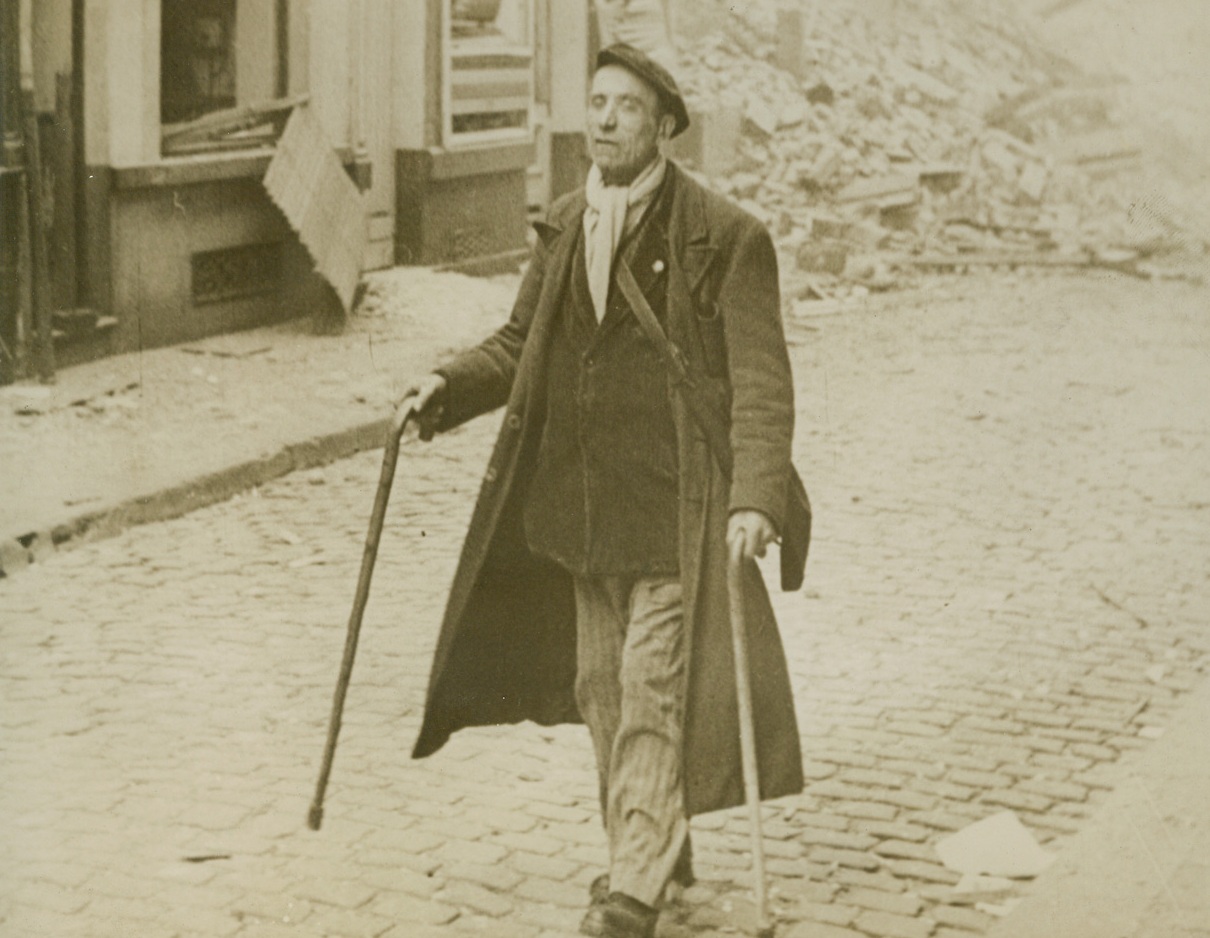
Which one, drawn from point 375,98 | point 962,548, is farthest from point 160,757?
point 375,98

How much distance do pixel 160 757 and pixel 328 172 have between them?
21.8 ft

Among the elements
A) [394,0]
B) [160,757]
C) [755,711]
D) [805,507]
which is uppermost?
[394,0]

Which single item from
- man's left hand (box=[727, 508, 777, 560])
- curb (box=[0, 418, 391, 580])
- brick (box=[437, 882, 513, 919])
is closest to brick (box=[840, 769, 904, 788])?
brick (box=[437, 882, 513, 919])

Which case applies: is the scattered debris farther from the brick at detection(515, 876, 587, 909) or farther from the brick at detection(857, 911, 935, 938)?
the brick at detection(515, 876, 587, 909)

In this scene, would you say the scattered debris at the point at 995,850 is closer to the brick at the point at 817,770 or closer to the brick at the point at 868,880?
the brick at the point at 868,880

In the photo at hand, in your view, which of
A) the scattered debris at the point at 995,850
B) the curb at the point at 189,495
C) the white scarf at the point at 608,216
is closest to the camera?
the white scarf at the point at 608,216

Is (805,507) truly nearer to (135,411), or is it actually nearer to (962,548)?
(962,548)

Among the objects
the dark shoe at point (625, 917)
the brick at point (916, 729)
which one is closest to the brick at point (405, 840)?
the dark shoe at point (625, 917)

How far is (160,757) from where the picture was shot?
5.87 m

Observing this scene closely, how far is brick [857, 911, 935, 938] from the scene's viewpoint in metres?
4.68

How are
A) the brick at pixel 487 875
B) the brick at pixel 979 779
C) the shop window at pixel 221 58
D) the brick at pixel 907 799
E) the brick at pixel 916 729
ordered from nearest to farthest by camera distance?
the brick at pixel 487 875 < the brick at pixel 907 799 < the brick at pixel 979 779 < the brick at pixel 916 729 < the shop window at pixel 221 58

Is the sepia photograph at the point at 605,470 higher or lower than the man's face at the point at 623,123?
lower

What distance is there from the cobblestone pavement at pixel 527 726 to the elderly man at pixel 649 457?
37 centimetres

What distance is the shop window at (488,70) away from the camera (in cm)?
1324
